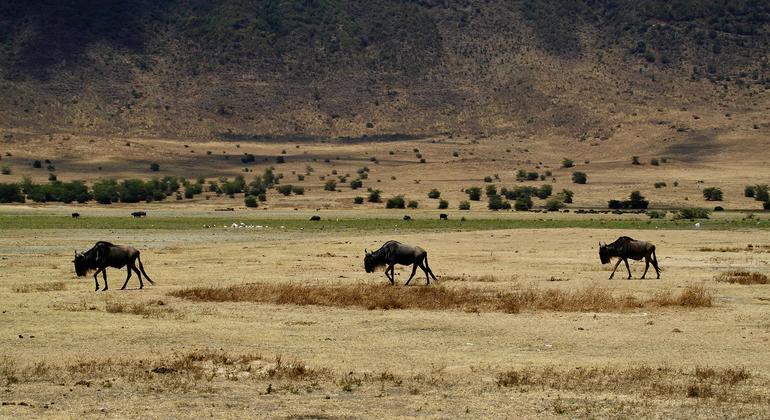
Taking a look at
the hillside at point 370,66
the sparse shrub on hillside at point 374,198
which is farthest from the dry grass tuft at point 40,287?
the hillside at point 370,66

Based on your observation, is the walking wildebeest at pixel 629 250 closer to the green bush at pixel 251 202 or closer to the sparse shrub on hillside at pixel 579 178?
the green bush at pixel 251 202

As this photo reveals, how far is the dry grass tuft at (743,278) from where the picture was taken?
3016 centimetres

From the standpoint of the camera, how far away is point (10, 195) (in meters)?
82.6

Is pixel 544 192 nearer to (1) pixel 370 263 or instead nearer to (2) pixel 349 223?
(2) pixel 349 223

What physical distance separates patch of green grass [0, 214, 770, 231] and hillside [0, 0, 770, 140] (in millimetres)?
59510

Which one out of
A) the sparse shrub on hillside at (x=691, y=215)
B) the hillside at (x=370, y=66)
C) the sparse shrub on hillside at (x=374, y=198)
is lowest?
the sparse shrub on hillside at (x=691, y=215)

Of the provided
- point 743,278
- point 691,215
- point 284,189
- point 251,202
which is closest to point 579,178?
point 284,189

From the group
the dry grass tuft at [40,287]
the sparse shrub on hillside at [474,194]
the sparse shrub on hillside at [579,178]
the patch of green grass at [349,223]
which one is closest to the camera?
the dry grass tuft at [40,287]

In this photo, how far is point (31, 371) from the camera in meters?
16.9

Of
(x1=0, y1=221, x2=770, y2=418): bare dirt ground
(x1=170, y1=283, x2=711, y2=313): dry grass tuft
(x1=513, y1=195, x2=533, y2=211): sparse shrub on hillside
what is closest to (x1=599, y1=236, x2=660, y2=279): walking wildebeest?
(x1=0, y1=221, x2=770, y2=418): bare dirt ground

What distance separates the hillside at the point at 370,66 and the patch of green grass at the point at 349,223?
59.5 metres

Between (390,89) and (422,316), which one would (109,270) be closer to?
(422,316)

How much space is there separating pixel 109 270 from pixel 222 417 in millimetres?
21540

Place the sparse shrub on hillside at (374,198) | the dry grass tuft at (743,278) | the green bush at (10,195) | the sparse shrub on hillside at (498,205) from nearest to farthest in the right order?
the dry grass tuft at (743,278), the sparse shrub on hillside at (498,205), the green bush at (10,195), the sparse shrub on hillside at (374,198)
